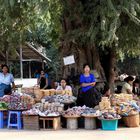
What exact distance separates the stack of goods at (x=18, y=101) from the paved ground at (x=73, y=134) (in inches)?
37.7

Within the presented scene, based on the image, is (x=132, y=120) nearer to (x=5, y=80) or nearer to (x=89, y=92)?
(x=89, y=92)

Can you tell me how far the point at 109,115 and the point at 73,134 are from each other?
1.20m

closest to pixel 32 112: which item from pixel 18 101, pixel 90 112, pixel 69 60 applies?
pixel 18 101

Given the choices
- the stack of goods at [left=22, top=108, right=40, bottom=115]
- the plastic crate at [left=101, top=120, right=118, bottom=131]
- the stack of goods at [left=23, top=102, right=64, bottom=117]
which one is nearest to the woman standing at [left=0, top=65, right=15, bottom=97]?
the stack of goods at [left=23, top=102, right=64, bottom=117]

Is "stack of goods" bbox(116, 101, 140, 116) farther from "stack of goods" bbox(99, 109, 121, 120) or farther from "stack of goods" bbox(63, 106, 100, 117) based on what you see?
"stack of goods" bbox(63, 106, 100, 117)

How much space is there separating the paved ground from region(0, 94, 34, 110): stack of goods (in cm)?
96

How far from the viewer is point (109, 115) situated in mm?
11258

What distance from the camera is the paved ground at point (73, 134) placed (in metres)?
10.1

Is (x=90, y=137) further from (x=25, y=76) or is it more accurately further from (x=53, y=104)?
(x=25, y=76)

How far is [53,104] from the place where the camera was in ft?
38.7

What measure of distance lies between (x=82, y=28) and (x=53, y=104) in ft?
10.1

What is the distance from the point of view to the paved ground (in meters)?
10.1

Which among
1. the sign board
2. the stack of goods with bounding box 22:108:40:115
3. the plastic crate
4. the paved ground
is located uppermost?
the sign board

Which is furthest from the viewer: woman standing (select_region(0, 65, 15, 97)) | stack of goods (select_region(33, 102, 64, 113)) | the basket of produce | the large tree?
woman standing (select_region(0, 65, 15, 97))
